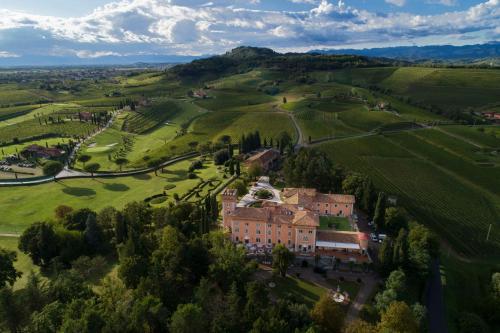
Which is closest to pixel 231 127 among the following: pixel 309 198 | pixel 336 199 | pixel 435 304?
pixel 309 198

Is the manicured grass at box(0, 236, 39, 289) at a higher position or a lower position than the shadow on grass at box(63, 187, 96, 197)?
lower

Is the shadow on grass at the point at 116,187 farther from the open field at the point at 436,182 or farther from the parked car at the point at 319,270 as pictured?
the open field at the point at 436,182

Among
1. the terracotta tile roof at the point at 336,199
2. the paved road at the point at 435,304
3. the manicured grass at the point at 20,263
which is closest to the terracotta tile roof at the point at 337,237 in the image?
the terracotta tile roof at the point at 336,199

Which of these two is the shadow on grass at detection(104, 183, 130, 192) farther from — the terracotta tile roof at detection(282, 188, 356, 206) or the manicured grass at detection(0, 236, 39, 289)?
the terracotta tile roof at detection(282, 188, 356, 206)

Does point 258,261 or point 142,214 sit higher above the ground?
point 142,214

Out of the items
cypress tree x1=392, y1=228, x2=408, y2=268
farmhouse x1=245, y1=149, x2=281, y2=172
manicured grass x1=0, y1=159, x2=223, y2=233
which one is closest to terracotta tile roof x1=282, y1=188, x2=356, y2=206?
cypress tree x1=392, y1=228, x2=408, y2=268

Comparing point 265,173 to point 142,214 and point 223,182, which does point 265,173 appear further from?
point 142,214

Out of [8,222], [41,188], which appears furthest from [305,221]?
[41,188]
